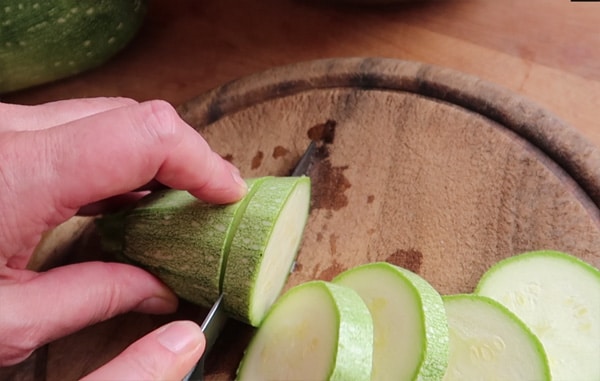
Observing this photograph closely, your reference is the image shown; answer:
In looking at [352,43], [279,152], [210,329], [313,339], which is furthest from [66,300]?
[352,43]

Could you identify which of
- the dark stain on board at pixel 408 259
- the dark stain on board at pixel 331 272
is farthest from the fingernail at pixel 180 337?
the dark stain on board at pixel 408 259

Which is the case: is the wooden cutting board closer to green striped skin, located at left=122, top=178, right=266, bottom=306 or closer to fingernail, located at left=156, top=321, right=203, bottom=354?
green striped skin, located at left=122, top=178, right=266, bottom=306

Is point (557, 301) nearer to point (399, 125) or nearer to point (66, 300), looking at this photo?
point (399, 125)

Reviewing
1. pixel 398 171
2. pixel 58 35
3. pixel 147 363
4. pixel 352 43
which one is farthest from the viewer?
pixel 352 43

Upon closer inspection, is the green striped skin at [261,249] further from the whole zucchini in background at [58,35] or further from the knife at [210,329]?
the whole zucchini in background at [58,35]

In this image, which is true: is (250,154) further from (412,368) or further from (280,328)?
(412,368)

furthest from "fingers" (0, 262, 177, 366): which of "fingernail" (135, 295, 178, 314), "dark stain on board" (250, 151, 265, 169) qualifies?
"dark stain on board" (250, 151, 265, 169)
